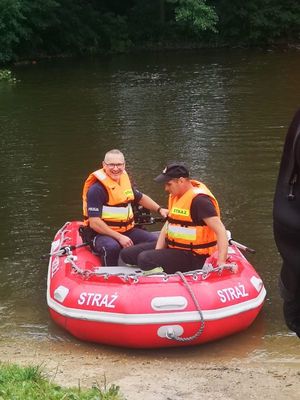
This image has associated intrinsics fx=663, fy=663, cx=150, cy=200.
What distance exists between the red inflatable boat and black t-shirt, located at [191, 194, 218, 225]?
1.24 feet

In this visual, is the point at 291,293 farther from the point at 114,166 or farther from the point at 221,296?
the point at 114,166

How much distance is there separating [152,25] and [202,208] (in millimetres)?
23578

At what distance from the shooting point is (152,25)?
27.1 m

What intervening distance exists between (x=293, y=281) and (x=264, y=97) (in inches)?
522

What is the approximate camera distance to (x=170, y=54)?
24672mm

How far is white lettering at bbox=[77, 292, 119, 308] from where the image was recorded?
14.7 ft

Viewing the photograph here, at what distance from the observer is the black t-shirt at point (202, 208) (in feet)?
15.3

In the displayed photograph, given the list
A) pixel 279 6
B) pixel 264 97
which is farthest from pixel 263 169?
pixel 279 6

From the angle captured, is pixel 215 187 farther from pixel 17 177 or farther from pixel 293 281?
pixel 293 281

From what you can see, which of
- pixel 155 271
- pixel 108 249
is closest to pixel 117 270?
pixel 108 249

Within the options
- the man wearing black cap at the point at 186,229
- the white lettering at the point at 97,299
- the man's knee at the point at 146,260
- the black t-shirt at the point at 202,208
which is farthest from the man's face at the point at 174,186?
the white lettering at the point at 97,299

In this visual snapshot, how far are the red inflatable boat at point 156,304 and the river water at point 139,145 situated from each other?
327 mm

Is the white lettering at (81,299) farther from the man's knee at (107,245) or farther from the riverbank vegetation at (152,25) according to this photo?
the riverbank vegetation at (152,25)

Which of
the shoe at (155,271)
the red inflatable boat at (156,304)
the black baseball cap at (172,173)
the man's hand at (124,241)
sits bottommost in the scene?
the red inflatable boat at (156,304)
